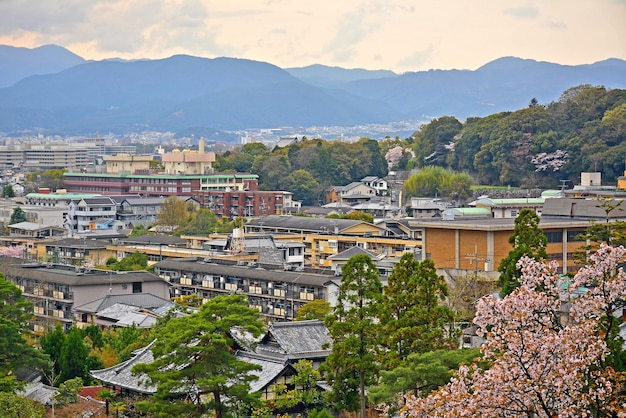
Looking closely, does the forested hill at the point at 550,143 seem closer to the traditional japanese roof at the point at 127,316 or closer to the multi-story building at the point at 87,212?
the multi-story building at the point at 87,212

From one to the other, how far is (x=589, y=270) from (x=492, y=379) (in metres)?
1.54

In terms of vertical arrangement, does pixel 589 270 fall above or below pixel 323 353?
above

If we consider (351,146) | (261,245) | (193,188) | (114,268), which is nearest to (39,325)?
(114,268)

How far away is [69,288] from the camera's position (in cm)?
2980

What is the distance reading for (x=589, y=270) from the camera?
394 inches

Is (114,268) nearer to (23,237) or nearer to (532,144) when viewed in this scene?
(23,237)

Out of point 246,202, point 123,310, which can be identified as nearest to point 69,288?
point 123,310

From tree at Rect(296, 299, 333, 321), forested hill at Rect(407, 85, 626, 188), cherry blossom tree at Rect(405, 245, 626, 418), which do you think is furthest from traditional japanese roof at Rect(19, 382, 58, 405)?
forested hill at Rect(407, 85, 626, 188)

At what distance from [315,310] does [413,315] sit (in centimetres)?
899

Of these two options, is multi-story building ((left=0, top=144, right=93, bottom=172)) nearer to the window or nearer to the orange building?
the orange building

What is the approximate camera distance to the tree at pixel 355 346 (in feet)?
55.8

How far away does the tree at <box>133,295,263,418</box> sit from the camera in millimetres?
16188

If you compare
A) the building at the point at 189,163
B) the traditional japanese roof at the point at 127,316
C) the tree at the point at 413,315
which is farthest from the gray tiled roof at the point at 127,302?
the building at the point at 189,163

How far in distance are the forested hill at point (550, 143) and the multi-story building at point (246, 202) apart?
11.4 m
